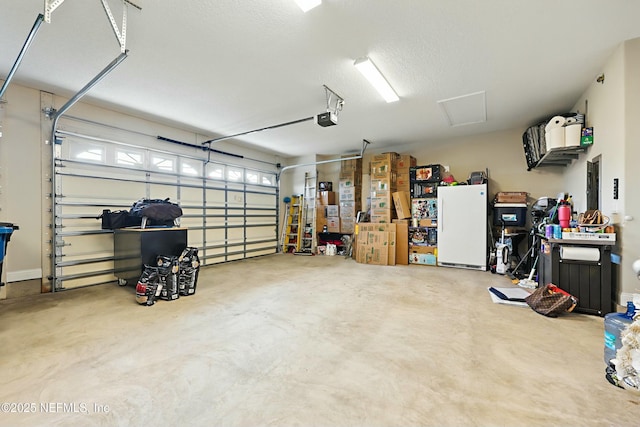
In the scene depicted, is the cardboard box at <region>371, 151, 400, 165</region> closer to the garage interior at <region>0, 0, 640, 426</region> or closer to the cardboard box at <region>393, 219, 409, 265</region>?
the garage interior at <region>0, 0, 640, 426</region>

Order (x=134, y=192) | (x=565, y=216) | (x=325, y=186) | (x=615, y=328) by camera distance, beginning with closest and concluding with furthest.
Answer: (x=615, y=328)
(x=565, y=216)
(x=134, y=192)
(x=325, y=186)

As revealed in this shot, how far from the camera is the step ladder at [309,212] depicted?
24.7 ft

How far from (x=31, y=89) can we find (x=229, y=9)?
3530mm

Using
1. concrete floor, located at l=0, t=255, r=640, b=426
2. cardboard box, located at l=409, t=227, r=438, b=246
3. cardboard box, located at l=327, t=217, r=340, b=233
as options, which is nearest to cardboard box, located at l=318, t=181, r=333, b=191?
cardboard box, located at l=327, t=217, r=340, b=233

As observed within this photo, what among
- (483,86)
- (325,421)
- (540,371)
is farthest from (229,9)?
(540,371)

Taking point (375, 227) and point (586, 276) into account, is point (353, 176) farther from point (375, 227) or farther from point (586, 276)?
point (586, 276)

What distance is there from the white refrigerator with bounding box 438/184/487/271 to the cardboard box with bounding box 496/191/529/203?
0.35 metres

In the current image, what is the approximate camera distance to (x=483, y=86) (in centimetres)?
357

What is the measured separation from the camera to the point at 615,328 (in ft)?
5.58

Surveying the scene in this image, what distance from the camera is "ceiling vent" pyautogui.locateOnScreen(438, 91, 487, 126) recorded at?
394 cm

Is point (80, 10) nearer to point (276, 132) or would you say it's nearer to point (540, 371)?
point (276, 132)

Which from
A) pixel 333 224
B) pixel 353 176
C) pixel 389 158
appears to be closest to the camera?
pixel 389 158

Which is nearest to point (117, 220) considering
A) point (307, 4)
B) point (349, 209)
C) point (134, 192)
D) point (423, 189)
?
point (134, 192)

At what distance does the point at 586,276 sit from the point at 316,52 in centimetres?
387
